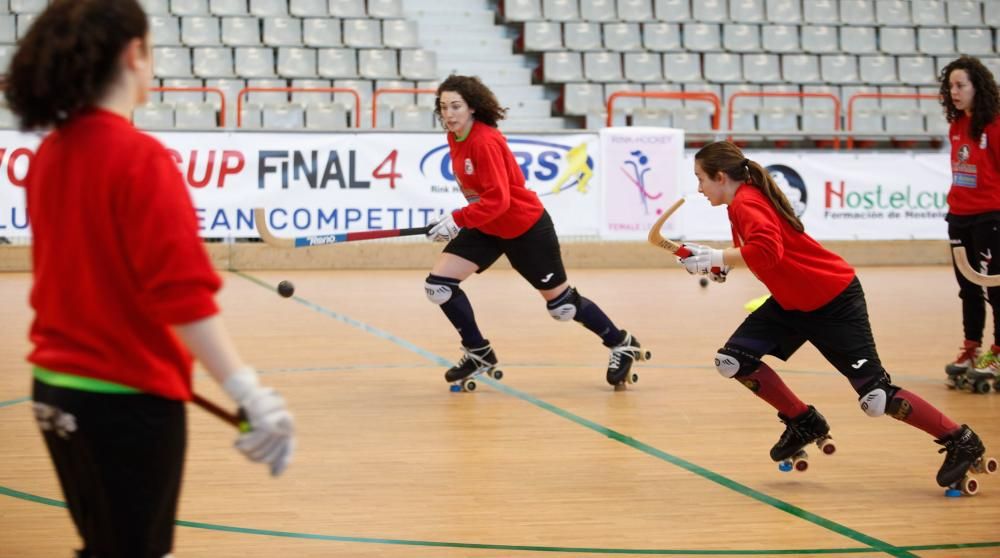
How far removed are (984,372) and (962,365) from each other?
157mm

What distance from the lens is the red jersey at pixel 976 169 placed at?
22.6 ft

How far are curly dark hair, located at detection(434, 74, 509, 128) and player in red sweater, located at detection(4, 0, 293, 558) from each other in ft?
15.0

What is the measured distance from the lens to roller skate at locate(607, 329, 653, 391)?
7203mm

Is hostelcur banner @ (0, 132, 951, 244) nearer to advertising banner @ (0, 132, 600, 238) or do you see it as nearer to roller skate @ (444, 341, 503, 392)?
advertising banner @ (0, 132, 600, 238)

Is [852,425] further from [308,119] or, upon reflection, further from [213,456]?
[308,119]

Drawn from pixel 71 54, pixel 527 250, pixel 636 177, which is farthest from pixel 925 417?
pixel 636 177

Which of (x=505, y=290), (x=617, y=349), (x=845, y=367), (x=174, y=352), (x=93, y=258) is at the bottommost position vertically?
(x=505, y=290)

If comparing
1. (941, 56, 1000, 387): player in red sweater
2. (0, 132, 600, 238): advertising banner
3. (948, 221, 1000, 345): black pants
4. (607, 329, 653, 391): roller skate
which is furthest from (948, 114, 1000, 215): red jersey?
(0, 132, 600, 238): advertising banner

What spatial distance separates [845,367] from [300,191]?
29.7 feet

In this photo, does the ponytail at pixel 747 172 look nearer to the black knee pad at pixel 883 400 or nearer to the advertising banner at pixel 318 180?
the black knee pad at pixel 883 400

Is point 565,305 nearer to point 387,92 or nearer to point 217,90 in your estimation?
point 217,90

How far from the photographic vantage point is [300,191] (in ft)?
43.2

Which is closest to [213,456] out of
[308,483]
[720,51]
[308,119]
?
[308,483]

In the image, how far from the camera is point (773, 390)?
16.3 feet
